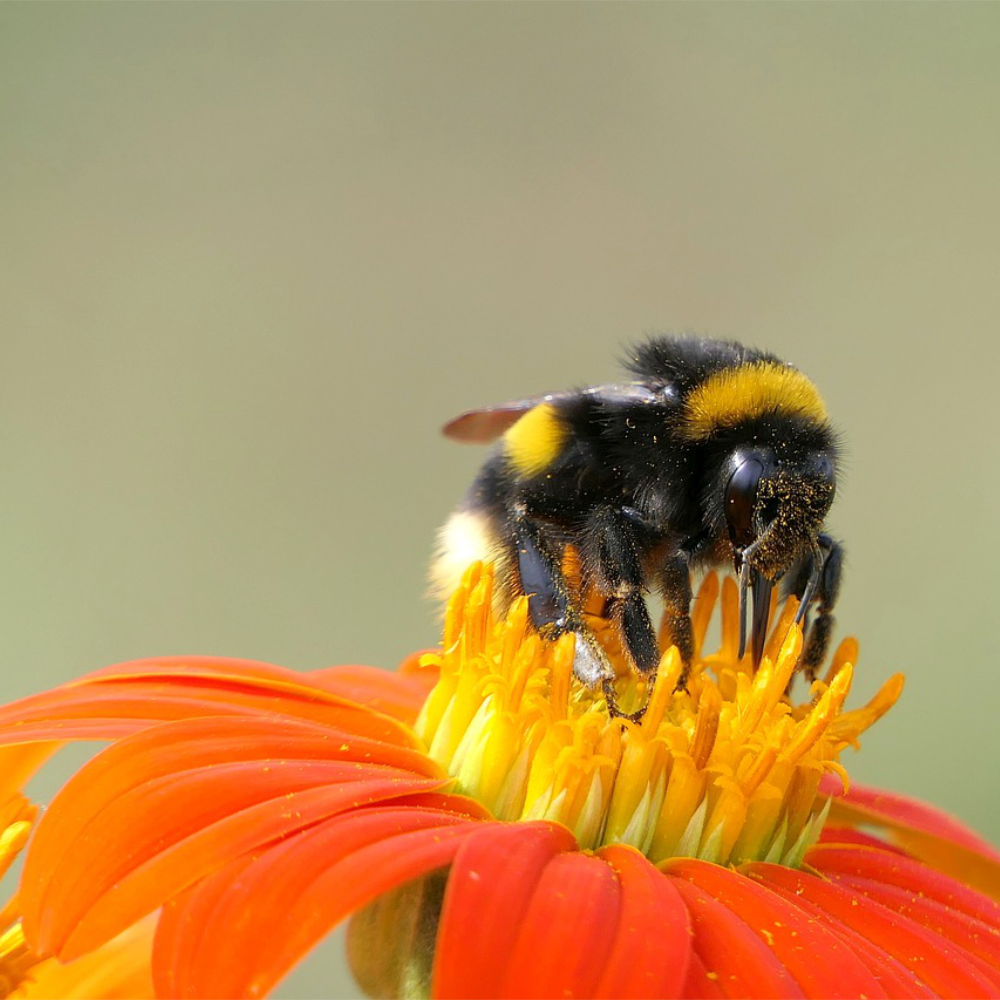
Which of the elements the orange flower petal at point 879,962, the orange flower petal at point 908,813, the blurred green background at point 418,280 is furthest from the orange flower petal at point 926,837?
the blurred green background at point 418,280

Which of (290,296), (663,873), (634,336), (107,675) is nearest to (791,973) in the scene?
(663,873)

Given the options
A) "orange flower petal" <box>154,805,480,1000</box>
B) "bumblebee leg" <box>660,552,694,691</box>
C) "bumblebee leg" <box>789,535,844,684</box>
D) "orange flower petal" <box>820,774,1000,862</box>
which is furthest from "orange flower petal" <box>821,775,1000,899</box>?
"orange flower petal" <box>154,805,480,1000</box>

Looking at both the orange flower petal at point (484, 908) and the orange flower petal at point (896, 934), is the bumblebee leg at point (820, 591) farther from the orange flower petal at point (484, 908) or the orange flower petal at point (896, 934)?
the orange flower petal at point (484, 908)

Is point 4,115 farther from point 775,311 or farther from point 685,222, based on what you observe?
point 775,311

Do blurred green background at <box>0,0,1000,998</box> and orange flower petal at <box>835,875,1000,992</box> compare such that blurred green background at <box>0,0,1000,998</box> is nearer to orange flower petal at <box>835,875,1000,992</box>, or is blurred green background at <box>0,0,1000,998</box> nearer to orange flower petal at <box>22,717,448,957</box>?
orange flower petal at <box>835,875,1000,992</box>

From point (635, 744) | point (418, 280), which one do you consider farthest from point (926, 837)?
point (418, 280)

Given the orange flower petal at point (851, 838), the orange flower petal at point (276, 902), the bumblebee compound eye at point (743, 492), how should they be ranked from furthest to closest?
the orange flower petal at point (851, 838), the bumblebee compound eye at point (743, 492), the orange flower petal at point (276, 902)

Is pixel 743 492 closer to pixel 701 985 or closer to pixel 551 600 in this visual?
pixel 551 600
